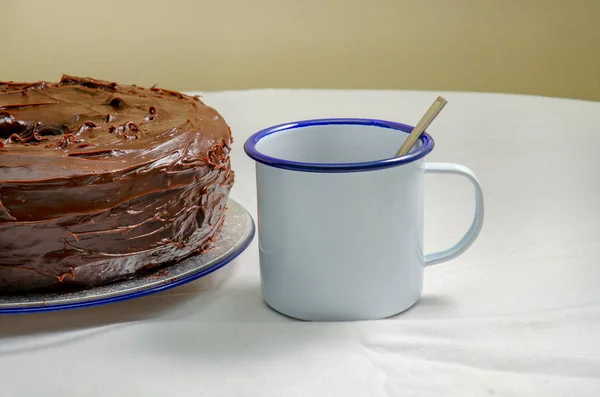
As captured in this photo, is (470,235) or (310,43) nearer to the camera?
(470,235)

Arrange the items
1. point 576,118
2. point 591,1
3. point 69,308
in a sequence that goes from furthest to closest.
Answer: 1. point 591,1
2. point 576,118
3. point 69,308

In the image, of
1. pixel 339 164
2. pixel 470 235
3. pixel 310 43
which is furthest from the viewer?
pixel 310 43

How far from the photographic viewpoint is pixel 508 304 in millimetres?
995

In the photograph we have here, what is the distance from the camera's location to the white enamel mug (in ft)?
2.92

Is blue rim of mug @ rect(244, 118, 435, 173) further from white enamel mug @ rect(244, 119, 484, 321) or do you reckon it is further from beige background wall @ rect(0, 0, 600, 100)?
beige background wall @ rect(0, 0, 600, 100)

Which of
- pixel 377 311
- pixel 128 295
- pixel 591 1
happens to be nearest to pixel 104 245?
pixel 128 295

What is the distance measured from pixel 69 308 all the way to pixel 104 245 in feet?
0.26

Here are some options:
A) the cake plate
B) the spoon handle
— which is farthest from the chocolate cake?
the spoon handle

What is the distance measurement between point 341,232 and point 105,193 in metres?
0.26

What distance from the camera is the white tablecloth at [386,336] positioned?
83 centimetres

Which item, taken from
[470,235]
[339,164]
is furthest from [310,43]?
[339,164]

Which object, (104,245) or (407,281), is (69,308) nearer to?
(104,245)

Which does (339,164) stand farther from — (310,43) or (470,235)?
(310,43)

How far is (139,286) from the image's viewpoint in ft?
3.15
